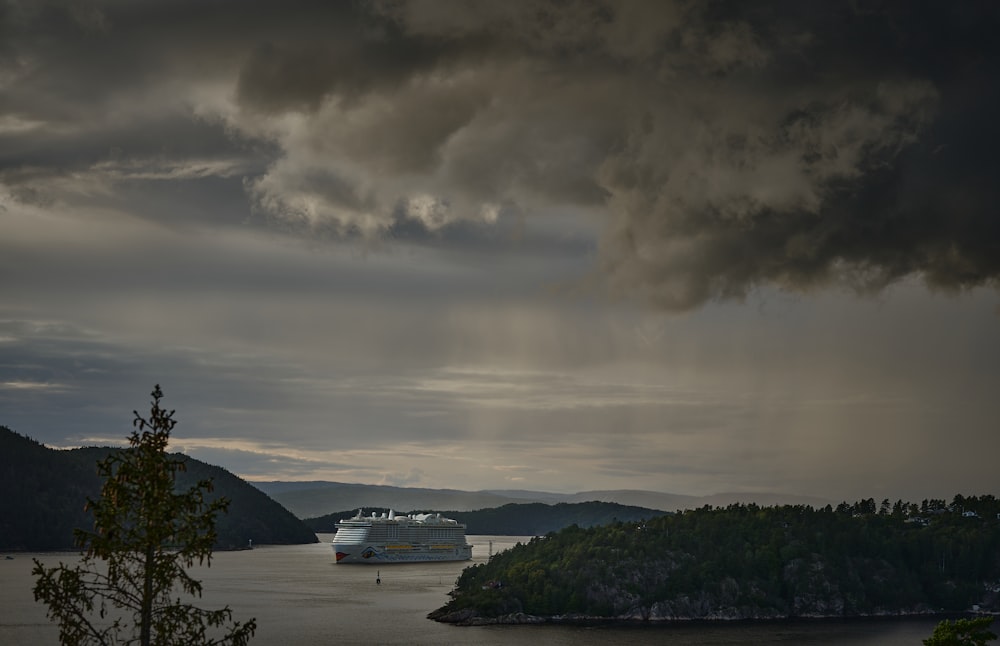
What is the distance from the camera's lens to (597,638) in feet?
444

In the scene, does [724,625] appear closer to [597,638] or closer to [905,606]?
[597,638]

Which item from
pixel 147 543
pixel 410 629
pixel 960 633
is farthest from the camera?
pixel 410 629

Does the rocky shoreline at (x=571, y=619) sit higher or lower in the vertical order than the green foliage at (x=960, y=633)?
lower

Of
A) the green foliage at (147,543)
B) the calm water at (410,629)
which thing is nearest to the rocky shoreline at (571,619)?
the calm water at (410,629)

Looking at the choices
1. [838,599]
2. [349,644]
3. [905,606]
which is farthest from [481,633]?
[905,606]

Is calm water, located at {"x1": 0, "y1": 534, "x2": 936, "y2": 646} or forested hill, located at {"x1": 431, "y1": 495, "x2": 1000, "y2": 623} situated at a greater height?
forested hill, located at {"x1": 431, "y1": 495, "x2": 1000, "y2": 623}

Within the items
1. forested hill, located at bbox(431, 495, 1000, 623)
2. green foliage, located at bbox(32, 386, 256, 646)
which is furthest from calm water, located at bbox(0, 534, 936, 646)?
green foliage, located at bbox(32, 386, 256, 646)

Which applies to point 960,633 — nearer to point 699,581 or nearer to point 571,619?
point 571,619

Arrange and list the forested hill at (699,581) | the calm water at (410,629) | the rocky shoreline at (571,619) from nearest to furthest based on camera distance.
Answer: the calm water at (410,629)
the rocky shoreline at (571,619)
the forested hill at (699,581)

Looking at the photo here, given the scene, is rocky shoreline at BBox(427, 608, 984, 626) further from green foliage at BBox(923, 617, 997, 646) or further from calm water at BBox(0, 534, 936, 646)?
green foliage at BBox(923, 617, 997, 646)

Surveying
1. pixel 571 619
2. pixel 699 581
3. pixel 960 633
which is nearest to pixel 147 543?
pixel 960 633

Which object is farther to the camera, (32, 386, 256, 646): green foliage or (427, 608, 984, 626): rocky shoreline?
(427, 608, 984, 626): rocky shoreline

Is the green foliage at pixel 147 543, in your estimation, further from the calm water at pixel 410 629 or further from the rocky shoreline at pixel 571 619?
the rocky shoreline at pixel 571 619

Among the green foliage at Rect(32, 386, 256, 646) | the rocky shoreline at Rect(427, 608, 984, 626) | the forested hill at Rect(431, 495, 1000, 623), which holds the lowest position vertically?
the rocky shoreline at Rect(427, 608, 984, 626)
